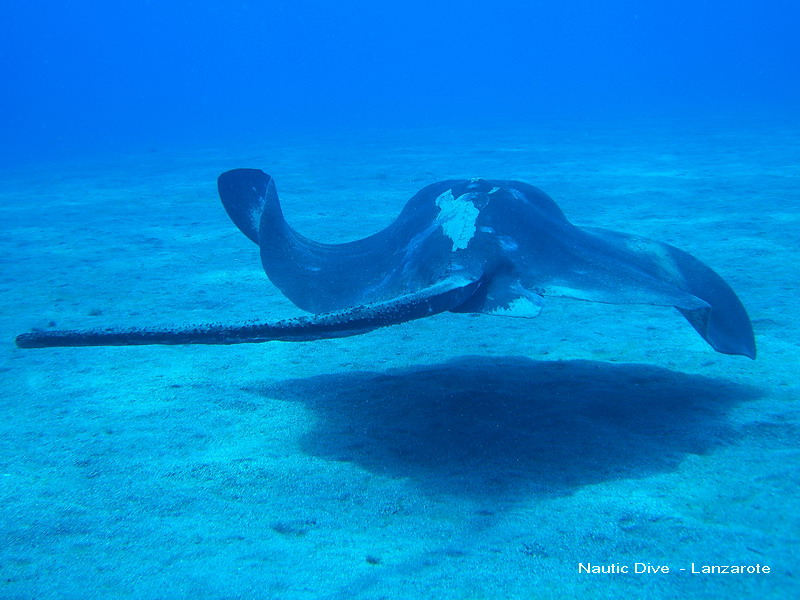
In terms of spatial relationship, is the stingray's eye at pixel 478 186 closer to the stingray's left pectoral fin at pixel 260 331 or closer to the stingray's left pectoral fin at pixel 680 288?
the stingray's left pectoral fin at pixel 680 288

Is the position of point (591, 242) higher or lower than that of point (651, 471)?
higher

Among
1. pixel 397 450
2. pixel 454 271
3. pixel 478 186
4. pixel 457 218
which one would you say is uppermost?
pixel 478 186

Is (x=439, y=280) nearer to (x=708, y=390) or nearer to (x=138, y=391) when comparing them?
(x=708, y=390)

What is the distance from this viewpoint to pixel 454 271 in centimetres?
328

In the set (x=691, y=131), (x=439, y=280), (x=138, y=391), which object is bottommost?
(x=138, y=391)

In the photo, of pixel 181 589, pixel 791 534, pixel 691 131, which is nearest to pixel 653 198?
pixel 791 534

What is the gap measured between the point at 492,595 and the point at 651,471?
4.52 ft

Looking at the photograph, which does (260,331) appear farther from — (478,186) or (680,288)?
(680,288)

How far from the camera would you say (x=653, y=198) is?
1077 cm

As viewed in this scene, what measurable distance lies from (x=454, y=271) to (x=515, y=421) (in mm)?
1190

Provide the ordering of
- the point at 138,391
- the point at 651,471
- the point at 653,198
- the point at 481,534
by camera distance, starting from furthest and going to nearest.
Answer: the point at 653,198 < the point at 138,391 < the point at 651,471 < the point at 481,534

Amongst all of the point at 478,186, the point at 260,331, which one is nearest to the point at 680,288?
the point at 478,186

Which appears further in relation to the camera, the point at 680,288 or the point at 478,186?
the point at 478,186

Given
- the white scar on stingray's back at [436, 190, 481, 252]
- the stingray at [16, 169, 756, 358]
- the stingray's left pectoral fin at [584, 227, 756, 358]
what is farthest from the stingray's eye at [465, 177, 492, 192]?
the stingray's left pectoral fin at [584, 227, 756, 358]
